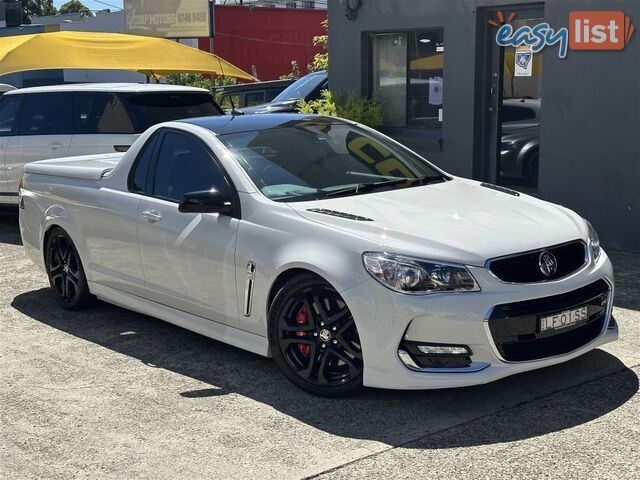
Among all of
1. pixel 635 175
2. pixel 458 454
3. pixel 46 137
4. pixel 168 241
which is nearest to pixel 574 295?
pixel 458 454

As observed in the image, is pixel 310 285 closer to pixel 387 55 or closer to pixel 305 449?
pixel 305 449

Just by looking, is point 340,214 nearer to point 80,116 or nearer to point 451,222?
point 451,222

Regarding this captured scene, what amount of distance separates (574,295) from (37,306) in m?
4.57

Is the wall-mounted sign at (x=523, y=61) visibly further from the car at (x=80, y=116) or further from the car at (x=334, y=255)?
the car at (x=334, y=255)

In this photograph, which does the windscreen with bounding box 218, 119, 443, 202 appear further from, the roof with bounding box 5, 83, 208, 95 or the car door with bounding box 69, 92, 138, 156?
the car door with bounding box 69, 92, 138, 156

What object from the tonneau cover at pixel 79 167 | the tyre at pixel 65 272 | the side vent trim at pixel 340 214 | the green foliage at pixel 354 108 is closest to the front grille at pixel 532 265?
the side vent trim at pixel 340 214

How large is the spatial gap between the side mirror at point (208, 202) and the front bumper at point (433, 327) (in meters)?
1.17

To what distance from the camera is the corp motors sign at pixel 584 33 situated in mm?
9391

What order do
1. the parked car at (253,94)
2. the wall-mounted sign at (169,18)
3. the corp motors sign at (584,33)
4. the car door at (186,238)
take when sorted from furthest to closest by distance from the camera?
the wall-mounted sign at (169,18) → the parked car at (253,94) → the corp motors sign at (584,33) → the car door at (186,238)

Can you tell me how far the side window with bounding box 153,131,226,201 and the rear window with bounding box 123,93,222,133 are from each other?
163 inches

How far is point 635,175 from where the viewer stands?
947 cm

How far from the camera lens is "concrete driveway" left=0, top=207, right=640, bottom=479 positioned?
15.0 ft

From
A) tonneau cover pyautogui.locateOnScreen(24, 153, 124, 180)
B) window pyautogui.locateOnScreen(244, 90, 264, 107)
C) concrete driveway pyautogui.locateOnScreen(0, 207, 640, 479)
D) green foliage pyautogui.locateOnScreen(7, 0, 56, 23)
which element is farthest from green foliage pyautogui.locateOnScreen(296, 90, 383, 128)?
green foliage pyautogui.locateOnScreen(7, 0, 56, 23)

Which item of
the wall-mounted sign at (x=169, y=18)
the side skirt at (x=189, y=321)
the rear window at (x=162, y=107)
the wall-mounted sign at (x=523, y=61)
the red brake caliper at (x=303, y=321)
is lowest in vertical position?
the side skirt at (x=189, y=321)
